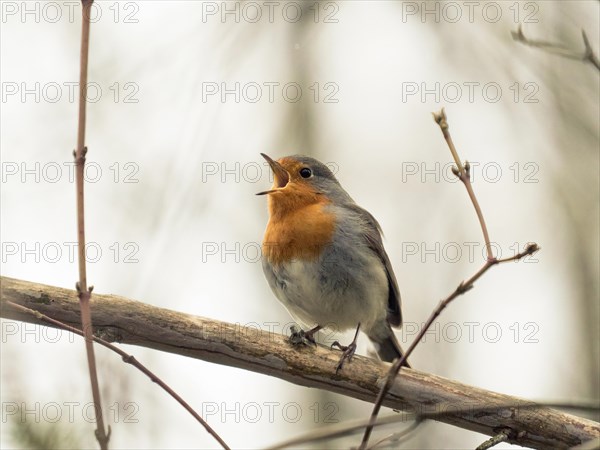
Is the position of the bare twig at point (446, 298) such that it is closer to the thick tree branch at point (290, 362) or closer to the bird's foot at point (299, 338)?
the thick tree branch at point (290, 362)

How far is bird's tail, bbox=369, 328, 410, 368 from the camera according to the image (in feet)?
20.5

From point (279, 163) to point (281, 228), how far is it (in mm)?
812

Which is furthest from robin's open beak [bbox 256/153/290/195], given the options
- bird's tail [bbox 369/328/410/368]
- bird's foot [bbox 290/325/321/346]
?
bird's foot [bbox 290/325/321/346]

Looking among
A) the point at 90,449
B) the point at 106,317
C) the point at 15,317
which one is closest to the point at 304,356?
the point at 106,317

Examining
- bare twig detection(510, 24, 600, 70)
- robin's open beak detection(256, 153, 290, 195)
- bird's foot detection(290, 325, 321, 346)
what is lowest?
bird's foot detection(290, 325, 321, 346)

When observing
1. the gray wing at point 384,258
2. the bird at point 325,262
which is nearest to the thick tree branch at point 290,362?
the bird at point 325,262

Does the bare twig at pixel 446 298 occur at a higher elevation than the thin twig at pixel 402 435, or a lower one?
higher

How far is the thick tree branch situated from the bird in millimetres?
371

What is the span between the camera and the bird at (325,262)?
17.8ft

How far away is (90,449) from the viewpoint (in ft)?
10.8

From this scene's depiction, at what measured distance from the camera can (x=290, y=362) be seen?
4613 mm

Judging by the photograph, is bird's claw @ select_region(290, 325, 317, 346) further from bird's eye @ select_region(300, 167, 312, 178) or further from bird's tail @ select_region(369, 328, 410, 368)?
bird's eye @ select_region(300, 167, 312, 178)

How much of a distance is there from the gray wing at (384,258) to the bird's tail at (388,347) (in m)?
0.13

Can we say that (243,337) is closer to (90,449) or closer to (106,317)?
(106,317)
